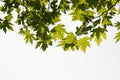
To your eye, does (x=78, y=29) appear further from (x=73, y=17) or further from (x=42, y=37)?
(x=42, y=37)

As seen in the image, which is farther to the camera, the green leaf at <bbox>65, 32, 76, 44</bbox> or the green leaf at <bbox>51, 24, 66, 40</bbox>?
the green leaf at <bbox>51, 24, 66, 40</bbox>

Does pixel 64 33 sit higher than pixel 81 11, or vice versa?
pixel 81 11

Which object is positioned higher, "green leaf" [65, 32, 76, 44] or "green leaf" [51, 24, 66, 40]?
"green leaf" [51, 24, 66, 40]

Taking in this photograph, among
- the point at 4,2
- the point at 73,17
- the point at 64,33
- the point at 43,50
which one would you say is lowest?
the point at 43,50

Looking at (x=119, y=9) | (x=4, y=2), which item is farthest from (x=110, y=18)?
(x=4, y=2)

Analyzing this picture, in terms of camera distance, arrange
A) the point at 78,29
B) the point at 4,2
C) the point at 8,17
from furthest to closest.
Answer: the point at 8,17 → the point at 4,2 → the point at 78,29

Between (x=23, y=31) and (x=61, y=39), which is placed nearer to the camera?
(x=61, y=39)

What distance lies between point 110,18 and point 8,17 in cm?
209

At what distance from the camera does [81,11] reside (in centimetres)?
362

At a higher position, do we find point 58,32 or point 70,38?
point 58,32

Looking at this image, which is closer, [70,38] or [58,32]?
[70,38]

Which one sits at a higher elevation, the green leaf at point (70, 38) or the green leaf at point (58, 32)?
the green leaf at point (58, 32)

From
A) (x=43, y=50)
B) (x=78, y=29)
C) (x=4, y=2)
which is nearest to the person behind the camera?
(x=78, y=29)

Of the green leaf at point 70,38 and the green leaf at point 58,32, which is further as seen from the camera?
the green leaf at point 58,32
